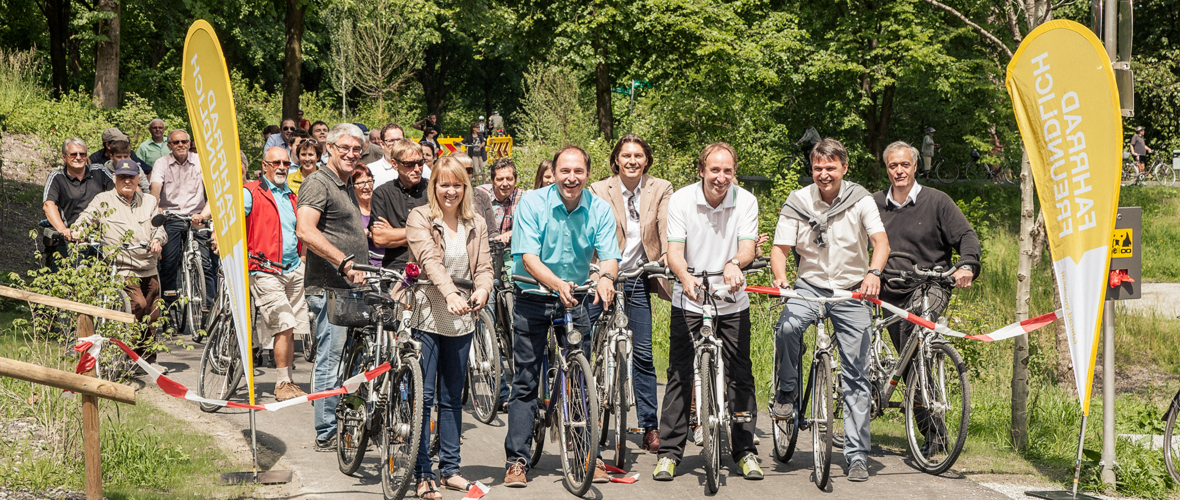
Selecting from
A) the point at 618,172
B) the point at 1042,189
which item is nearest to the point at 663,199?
the point at 618,172

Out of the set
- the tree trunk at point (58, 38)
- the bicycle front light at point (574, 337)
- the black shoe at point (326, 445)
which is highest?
the tree trunk at point (58, 38)

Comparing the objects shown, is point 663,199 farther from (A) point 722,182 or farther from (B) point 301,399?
(B) point 301,399

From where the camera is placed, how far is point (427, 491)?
17.3ft

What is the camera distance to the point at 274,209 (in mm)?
7324

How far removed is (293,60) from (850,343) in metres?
17.7

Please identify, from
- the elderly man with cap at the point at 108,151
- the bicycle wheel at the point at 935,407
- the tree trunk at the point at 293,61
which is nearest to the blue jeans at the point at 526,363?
the bicycle wheel at the point at 935,407

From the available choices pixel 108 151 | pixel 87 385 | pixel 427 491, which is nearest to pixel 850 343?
pixel 427 491

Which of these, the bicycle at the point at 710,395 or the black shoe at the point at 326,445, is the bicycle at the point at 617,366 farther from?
the black shoe at the point at 326,445

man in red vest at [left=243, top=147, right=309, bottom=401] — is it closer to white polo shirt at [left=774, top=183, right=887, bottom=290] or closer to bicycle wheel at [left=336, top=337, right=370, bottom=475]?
bicycle wheel at [left=336, top=337, right=370, bottom=475]

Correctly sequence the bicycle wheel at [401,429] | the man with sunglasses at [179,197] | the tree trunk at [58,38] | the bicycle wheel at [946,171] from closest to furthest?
the bicycle wheel at [401,429], the man with sunglasses at [179,197], the tree trunk at [58,38], the bicycle wheel at [946,171]

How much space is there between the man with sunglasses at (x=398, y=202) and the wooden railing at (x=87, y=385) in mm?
1603

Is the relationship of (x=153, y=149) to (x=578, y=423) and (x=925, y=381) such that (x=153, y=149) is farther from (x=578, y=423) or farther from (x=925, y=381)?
(x=925, y=381)

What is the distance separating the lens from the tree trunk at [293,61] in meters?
20.5

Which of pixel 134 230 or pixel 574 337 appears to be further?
pixel 134 230
